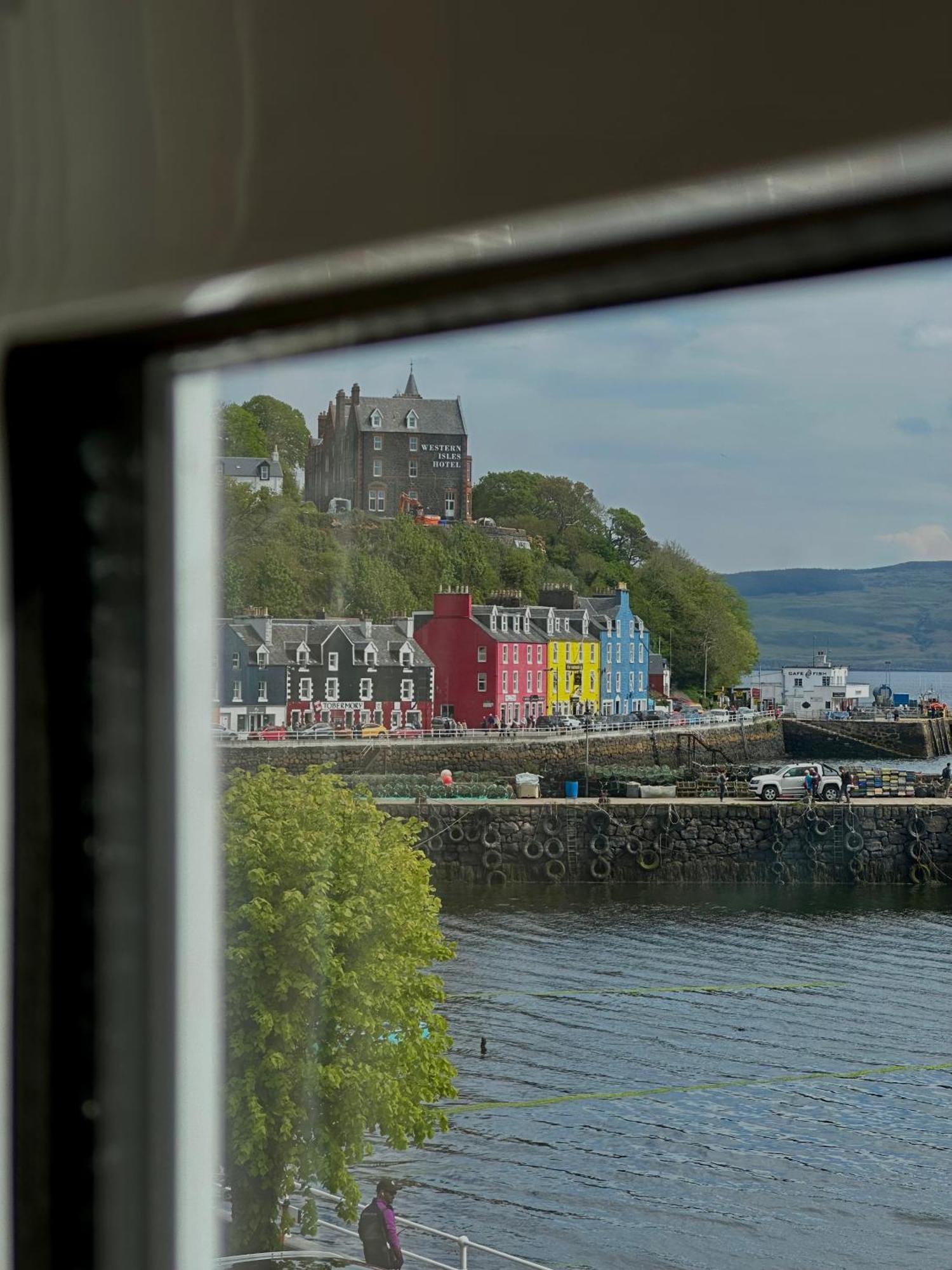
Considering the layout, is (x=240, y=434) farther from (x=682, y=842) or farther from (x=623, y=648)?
(x=682, y=842)

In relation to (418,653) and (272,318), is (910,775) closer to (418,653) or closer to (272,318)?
(418,653)

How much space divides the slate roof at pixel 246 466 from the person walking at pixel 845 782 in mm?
604

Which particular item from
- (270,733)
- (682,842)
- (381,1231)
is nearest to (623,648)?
(682,842)

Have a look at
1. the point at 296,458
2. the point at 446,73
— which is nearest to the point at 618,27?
the point at 446,73

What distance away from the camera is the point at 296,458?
4.14ft

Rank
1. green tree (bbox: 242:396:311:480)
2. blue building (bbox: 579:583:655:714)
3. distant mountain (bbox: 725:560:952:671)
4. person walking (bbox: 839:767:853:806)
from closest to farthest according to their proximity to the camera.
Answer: distant mountain (bbox: 725:560:952:671) → person walking (bbox: 839:767:853:806) → blue building (bbox: 579:583:655:714) → green tree (bbox: 242:396:311:480)

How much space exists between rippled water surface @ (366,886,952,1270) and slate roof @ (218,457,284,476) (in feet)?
1.46

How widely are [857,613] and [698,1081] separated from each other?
0.39 m

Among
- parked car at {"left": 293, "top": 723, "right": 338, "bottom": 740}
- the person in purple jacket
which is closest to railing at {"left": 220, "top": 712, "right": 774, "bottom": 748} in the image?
parked car at {"left": 293, "top": 723, "right": 338, "bottom": 740}

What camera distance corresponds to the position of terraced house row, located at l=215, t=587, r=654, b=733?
112 cm

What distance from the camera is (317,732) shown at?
4.24 ft

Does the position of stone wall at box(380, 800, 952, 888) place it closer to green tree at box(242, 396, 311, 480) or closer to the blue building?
the blue building

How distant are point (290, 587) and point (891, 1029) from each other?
0.68 metres

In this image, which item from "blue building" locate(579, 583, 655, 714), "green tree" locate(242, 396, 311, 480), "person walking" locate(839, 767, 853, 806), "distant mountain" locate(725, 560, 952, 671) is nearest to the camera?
"distant mountain" locate(725, 560, 952, 671)
